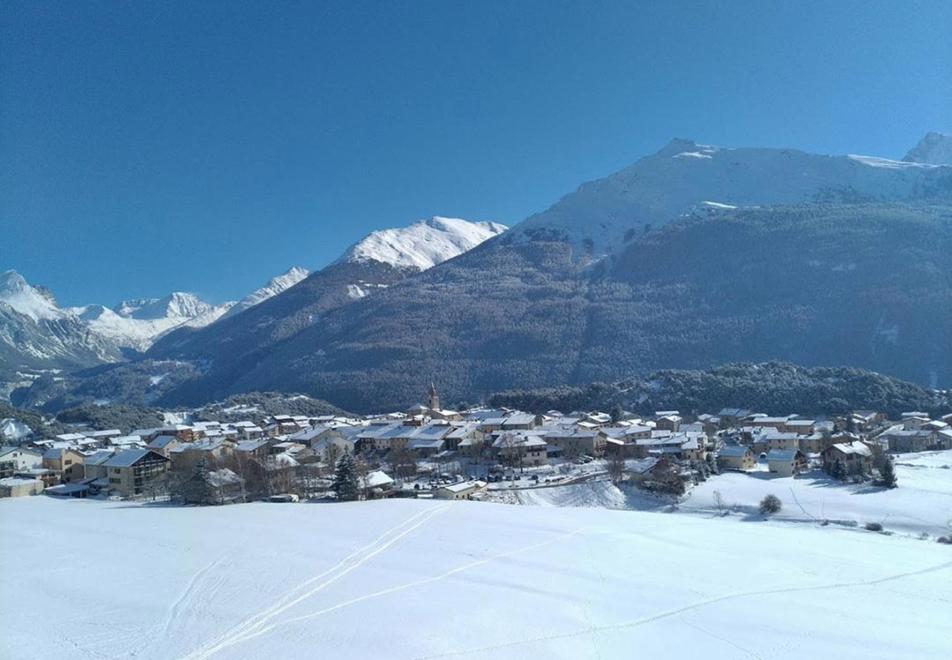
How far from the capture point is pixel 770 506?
105 ft

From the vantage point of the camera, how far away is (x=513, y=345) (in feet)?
376

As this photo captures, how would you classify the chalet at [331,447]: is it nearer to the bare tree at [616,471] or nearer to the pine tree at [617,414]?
the bare tree at [616,471]

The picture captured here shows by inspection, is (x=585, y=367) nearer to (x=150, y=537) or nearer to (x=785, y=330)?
(x=785, y=330)

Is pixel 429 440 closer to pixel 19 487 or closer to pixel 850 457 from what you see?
pixel 19 487

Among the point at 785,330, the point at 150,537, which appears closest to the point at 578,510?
the point at 150,537

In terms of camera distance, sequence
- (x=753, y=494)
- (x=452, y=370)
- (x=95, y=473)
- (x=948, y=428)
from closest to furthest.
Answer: (x=753, y=494), (x=95, y=473), (x=948, y=428), (x=452, y=370)

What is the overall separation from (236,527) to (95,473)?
75.2 ft

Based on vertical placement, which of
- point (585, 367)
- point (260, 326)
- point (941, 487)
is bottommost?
point (941, 487)

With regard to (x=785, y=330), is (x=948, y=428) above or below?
below

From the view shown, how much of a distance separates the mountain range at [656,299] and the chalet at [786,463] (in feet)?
169

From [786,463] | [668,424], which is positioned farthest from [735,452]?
[668,424]

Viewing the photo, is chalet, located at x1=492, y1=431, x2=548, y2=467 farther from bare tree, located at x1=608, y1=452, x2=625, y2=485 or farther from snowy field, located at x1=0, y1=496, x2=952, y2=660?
snowy field, located at x1=0, y1=496, x2=952, y2=660

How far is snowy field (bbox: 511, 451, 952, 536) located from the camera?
30250mm

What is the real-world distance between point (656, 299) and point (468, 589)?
107195 mm
